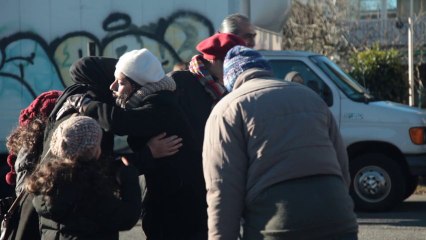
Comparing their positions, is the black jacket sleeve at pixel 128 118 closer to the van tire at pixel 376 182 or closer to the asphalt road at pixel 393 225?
the asphalt road at pixel 393 225

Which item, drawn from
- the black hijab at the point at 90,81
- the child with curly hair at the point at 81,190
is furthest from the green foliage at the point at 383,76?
the child with curly hair at the point at 81,190

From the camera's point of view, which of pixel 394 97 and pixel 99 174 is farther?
pixel 394 97

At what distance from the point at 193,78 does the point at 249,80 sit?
128 cm

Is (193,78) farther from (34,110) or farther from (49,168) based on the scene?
(49,168)

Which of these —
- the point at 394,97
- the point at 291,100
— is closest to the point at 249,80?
the point at 291,100

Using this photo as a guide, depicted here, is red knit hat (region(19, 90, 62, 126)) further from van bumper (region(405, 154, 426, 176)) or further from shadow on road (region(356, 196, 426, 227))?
van bumper (region(405, 154, 426, 176))

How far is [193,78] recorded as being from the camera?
16.5ft

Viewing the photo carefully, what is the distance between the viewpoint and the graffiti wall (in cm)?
966

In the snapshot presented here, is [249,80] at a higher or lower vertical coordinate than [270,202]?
higher

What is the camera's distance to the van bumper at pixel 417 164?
10.2 metres

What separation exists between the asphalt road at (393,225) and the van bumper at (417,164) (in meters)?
0.54

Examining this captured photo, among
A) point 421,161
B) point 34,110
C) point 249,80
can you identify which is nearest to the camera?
point 249,80

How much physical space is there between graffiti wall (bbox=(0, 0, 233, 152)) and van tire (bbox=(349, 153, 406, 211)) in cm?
257

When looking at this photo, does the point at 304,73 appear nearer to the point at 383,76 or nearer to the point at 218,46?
the point at 218,46
